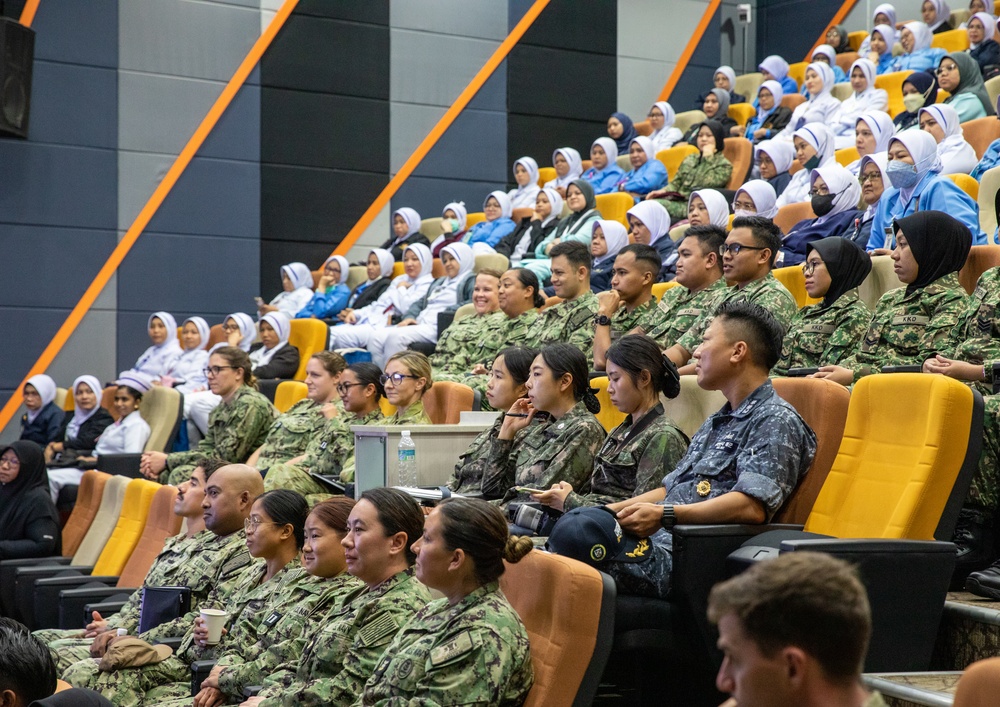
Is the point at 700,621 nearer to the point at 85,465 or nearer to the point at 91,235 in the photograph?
the point at 85,465

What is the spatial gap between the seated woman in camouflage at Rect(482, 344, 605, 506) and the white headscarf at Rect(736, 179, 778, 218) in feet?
9.38

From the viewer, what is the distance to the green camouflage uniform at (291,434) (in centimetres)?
480

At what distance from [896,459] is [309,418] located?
9.59 feet

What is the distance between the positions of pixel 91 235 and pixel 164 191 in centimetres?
66

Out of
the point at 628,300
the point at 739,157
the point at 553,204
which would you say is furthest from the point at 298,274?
the point at 628,300

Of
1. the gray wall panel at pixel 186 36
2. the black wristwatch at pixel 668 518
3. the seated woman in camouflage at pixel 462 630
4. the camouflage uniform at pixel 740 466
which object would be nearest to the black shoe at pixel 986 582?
the camouflage uniform at pixel 740 466

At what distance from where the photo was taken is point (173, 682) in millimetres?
3195

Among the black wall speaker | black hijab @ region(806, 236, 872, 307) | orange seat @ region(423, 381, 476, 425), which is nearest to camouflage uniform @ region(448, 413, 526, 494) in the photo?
orange seat @ region(423, 381, 476, 425)

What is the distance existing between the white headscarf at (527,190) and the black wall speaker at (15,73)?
11.9ft

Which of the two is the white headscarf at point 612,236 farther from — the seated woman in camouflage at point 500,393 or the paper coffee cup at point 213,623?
the paper coffee cup at point 213,623

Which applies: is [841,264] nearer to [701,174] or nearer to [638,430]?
[638,430]

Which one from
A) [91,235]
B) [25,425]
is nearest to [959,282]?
[25,425]

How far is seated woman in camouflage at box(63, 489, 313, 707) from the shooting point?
307 cm

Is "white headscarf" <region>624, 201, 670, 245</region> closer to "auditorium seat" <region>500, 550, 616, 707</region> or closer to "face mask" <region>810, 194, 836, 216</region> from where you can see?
"face mask" <region>810, 194, 836, 216</region>
